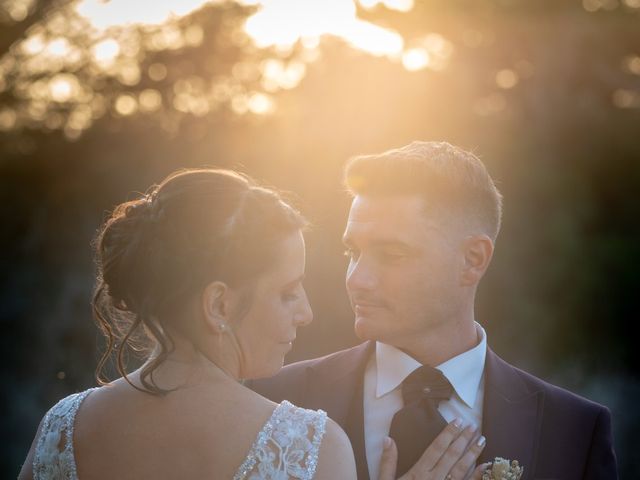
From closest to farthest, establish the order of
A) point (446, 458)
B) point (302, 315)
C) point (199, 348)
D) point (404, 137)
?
1. point (199, 348)
2. point (302, 315)
3. point (446, 458)
4. point (404, 137)

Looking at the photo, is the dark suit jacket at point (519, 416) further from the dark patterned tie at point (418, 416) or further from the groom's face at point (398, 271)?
the groom's face at point (398, 271)

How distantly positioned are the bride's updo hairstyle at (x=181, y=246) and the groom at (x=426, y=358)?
0.74 m

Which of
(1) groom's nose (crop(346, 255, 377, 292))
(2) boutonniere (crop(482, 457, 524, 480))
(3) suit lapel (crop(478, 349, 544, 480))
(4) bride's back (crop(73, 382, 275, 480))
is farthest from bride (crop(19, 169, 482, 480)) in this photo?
(3) suit lapel (crop(478, 349, 544, 480))

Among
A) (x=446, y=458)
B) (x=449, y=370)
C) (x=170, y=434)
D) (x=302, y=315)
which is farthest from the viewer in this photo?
(x=449, y=370)

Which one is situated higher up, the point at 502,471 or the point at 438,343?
the point at 438,343

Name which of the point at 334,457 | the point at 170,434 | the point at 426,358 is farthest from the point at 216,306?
the point at 426,358

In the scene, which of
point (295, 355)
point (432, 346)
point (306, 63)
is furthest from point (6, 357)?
point (432, 346)

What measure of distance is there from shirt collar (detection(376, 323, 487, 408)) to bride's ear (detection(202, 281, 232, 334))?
1.12 m

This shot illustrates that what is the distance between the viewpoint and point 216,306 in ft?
→ 8.79

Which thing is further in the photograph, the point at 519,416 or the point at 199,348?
the point at 519,416

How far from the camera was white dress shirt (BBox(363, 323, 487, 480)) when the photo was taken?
3545mm

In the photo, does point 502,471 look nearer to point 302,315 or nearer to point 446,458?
point 446,458

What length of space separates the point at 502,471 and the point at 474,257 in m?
0.93

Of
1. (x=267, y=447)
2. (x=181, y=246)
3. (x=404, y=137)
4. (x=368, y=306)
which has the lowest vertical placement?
(x=404, y=137)
